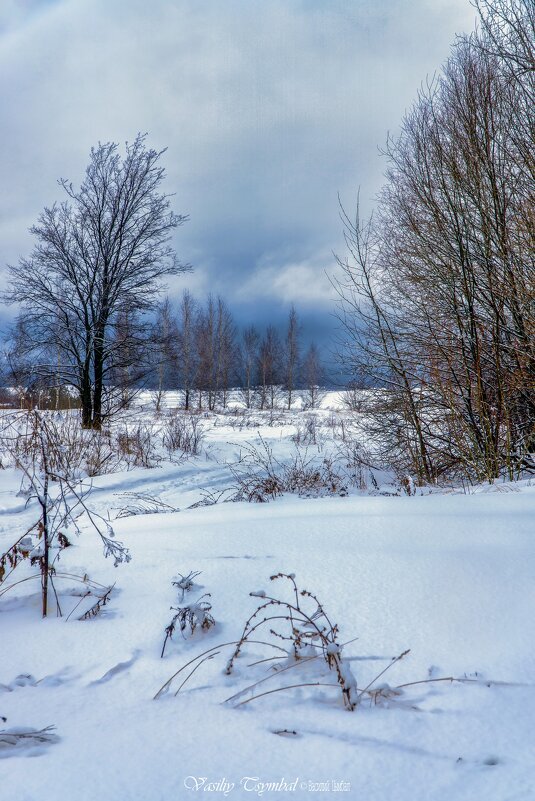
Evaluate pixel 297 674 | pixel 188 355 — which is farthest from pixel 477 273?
pixel 188 355

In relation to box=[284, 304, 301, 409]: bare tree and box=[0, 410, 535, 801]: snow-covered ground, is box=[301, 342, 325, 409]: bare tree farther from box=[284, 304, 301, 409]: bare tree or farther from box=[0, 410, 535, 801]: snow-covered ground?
box=[0, 410, 535, 801]: snow-covered ground

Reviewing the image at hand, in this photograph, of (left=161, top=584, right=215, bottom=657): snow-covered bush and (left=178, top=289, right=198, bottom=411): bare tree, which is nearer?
(left=161, top=584, right=215, bottom=657): snow-covered bush

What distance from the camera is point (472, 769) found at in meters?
0.73

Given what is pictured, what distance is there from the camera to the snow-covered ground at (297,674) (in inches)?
29.4

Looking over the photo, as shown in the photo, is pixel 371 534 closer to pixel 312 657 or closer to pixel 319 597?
pixel 319 597

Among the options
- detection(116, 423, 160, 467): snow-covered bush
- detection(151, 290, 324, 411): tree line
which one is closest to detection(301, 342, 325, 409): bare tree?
detection(151, 290, 324, 411): tree line

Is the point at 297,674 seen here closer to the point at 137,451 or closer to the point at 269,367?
the point at 137,451

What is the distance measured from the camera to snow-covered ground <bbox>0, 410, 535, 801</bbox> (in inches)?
29.4

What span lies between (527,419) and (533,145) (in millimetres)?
3083

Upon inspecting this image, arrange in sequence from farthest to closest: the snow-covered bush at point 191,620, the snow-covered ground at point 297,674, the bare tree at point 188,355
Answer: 1. the bare tree at point 188,355
2. the snow-covered bush at point 191,620
3. the snow-covered ground at point 297,674

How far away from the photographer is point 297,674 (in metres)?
1.08

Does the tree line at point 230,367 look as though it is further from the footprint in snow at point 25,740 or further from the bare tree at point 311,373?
the footprint in snow at point 25,740

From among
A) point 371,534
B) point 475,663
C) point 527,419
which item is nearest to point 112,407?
point 527,419

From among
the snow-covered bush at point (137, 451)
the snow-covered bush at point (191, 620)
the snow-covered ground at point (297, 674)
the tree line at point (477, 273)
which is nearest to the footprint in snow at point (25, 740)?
the snow-covered ground at point (297, 674)
